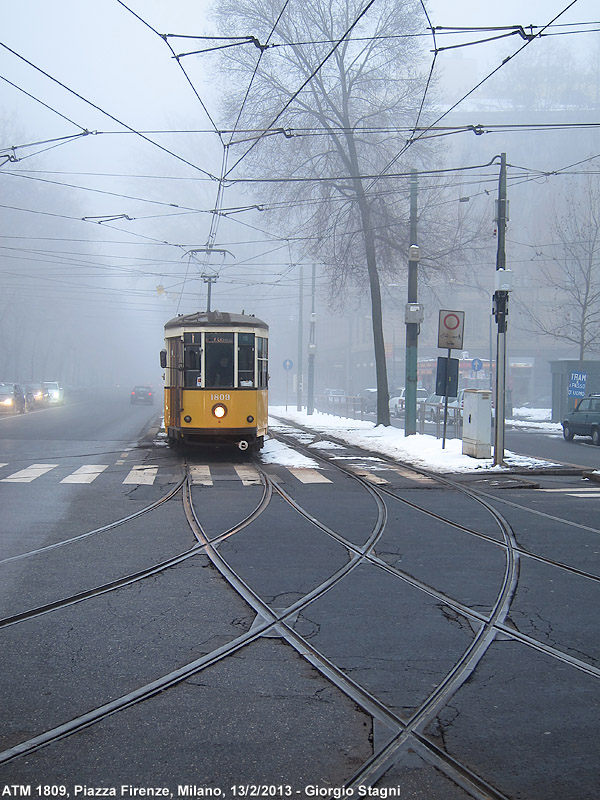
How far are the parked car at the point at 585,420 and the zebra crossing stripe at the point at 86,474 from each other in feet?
57.7

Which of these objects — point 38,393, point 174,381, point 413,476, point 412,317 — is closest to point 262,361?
point 174,381

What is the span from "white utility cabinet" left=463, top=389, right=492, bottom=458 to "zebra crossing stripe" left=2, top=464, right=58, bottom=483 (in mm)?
8843

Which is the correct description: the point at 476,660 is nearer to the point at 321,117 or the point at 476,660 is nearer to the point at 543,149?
the point at 321,117

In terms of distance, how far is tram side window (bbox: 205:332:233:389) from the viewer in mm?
18062

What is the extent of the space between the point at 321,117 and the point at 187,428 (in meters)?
14.5

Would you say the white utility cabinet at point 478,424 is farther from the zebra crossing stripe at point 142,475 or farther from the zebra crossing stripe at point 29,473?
the zebra crossing stripe at point 29,473

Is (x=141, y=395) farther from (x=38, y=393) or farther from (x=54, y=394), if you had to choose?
(x=38, y=393)

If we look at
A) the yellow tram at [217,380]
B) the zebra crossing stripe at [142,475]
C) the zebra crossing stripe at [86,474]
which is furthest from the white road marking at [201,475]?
the zebra crossing stripe at [86,474]

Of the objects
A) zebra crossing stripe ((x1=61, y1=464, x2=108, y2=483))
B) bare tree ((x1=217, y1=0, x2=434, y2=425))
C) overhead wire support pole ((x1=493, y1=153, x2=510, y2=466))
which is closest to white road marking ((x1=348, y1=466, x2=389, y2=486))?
overhead wire support pole ((x1=493, y1=153, x2=510, y2=466))

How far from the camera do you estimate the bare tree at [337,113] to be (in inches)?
1081

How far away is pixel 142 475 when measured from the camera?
15672mm

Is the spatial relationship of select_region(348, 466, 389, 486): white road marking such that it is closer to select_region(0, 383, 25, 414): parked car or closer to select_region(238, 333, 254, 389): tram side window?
→ select_region(238, 333, 254, 389): tram side window

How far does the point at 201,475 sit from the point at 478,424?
6240mm

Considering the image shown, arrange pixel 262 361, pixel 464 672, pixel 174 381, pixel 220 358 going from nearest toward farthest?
pixel 464 672 < pixel 220 358 < pixel 174 381 < pixel 262 361
